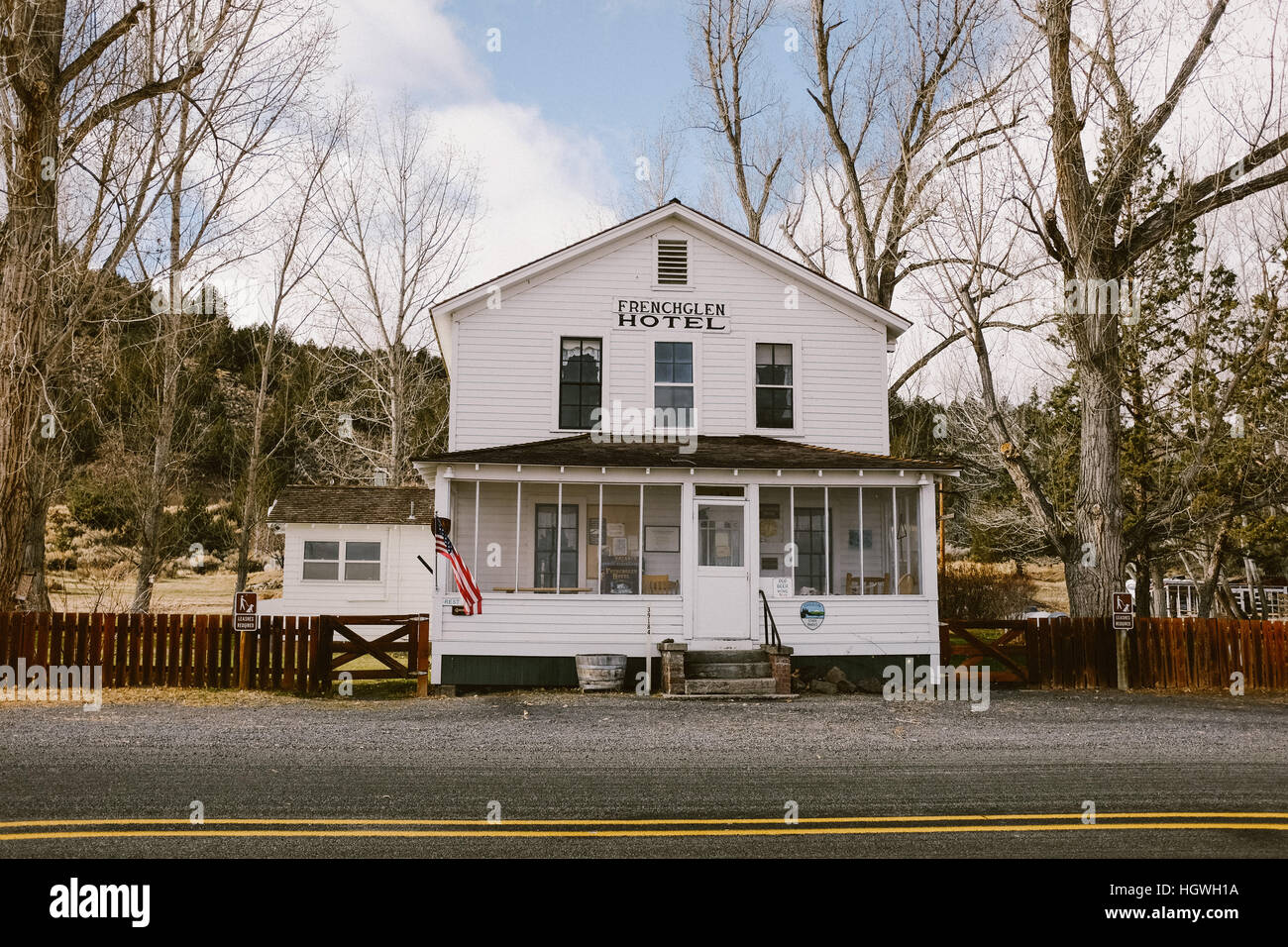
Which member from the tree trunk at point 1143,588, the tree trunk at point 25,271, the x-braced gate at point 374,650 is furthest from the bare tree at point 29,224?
the tree trunk at point 1143,588

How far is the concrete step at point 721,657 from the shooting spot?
586 inches

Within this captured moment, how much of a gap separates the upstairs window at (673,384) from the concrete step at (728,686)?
559 centimetres

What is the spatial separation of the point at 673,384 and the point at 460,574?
580cm

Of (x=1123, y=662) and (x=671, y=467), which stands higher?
(x=671, y=467)

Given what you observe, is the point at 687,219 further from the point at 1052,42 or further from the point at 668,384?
the point at 1052,42

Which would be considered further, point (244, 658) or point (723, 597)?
point (723, 597)

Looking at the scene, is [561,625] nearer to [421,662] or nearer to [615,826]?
[421,662]

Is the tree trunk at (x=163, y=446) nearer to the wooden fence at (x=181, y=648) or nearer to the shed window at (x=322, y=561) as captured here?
the shed window at (x=322, y=561)

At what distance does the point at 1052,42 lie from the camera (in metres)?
17.9

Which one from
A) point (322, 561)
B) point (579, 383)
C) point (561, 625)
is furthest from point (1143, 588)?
point (322, 561)

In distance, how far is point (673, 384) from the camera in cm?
1812

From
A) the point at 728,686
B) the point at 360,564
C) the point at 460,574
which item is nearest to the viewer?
the point at 728,686

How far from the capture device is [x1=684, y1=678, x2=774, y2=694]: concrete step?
1422 cm
